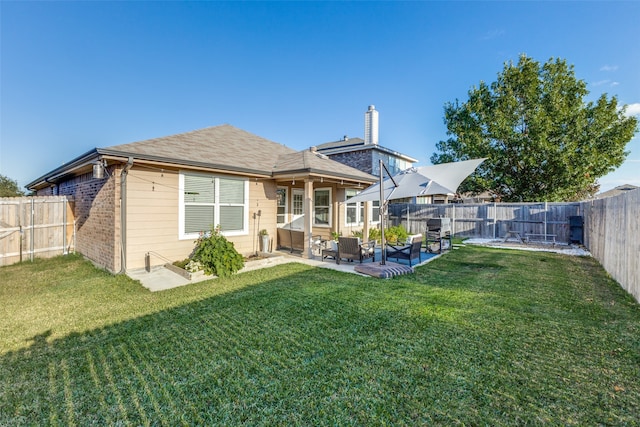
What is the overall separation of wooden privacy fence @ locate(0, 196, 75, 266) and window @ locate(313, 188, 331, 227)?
354 inches

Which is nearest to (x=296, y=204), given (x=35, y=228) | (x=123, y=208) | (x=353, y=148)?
(x=123, y=208)

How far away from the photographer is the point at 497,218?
15.7 meters

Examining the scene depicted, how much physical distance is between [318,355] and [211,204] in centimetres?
643

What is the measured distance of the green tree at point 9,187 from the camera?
27909 millimetres

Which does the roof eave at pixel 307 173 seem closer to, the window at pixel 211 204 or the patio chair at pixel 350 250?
the window at pixel 211 204

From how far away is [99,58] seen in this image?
463 inches

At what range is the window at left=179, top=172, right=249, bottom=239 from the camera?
26.0 ft

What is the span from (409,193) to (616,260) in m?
4.98

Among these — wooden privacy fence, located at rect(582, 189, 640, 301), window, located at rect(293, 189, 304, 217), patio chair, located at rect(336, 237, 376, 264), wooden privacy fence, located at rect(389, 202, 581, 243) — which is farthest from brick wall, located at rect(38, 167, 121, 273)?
wooden privacy fence, located at rect(389, 202, 581, 243)

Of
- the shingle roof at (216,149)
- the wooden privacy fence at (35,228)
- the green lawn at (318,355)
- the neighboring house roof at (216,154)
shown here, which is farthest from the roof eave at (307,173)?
the wooden privacy fence at (35,228)

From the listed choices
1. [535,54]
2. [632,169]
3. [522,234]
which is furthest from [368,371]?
[632,169]

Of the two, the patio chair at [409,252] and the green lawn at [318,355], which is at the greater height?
the patio chair at [409,252]

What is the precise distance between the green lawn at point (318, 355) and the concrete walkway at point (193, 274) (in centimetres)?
52

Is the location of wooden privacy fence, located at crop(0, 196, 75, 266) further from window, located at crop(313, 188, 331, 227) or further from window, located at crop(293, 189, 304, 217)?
window, located at crop(313, 188, 331, 227)
